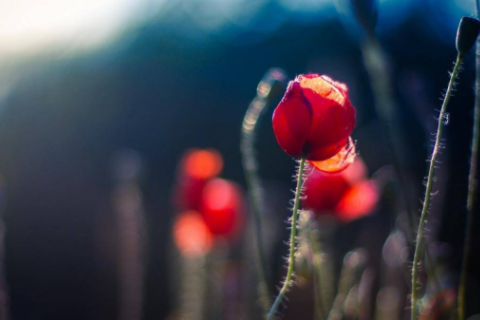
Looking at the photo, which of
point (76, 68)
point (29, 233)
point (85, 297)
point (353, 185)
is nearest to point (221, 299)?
point (353, 185)

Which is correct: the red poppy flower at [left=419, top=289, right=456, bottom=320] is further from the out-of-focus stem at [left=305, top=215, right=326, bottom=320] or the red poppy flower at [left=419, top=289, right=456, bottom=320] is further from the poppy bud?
the poppy bud

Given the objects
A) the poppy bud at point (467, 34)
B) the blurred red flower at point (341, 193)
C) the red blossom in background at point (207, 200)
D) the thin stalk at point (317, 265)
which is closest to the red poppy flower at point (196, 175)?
the red blossom in background at point (207, 200)

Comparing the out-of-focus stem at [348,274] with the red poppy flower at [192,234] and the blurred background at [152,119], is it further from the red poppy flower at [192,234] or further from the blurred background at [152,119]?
the blurred background at [152,119]

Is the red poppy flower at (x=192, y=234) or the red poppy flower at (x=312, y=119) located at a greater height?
the red poppy flower at (x=312, y=119)

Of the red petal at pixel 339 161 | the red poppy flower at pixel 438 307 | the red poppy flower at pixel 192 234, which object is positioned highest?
the red petal at pixel 339 161

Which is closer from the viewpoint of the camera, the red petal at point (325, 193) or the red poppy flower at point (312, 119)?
the red poppy flower at point (312, 119)

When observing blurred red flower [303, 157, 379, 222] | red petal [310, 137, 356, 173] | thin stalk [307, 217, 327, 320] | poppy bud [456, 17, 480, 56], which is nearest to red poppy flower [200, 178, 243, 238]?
blurred red flower [303, 157, 379, 222]

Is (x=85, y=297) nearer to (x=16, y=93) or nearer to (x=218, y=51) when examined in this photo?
(x=16, y=93)
